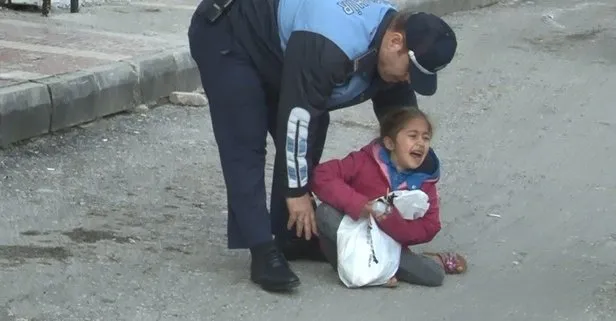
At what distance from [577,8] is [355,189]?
363 inches

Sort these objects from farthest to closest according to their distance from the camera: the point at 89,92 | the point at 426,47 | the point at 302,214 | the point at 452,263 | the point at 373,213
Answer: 1. the point at 89,92
2. the point at 452,263
3. the point at 373,213
4. the point at 302,214
5. the point at 426,47

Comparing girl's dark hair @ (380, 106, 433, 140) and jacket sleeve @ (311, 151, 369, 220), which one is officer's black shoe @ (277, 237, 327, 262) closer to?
jacket sleeve @ (311, 151, 369, 220)

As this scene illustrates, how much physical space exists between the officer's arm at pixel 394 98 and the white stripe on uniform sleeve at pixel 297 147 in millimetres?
517

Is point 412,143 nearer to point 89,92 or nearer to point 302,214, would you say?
point 302,214

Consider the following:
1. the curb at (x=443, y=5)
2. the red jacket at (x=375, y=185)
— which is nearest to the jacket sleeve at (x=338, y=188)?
the red jacket at (x=375, y=185)

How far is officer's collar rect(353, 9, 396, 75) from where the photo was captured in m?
4.18

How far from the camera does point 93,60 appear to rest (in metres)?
7.36

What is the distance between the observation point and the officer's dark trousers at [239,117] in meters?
4.41

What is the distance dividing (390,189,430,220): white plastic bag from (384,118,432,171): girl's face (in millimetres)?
111

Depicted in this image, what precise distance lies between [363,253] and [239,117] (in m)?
0.66

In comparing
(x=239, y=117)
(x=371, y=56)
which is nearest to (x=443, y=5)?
(x=239, y=117)

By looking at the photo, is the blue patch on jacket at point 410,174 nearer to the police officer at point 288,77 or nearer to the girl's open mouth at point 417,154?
the girl's open mouth at point 417,154

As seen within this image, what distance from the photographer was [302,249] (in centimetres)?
484

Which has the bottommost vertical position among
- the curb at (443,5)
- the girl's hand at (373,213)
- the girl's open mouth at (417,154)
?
the curb at (443,5)
